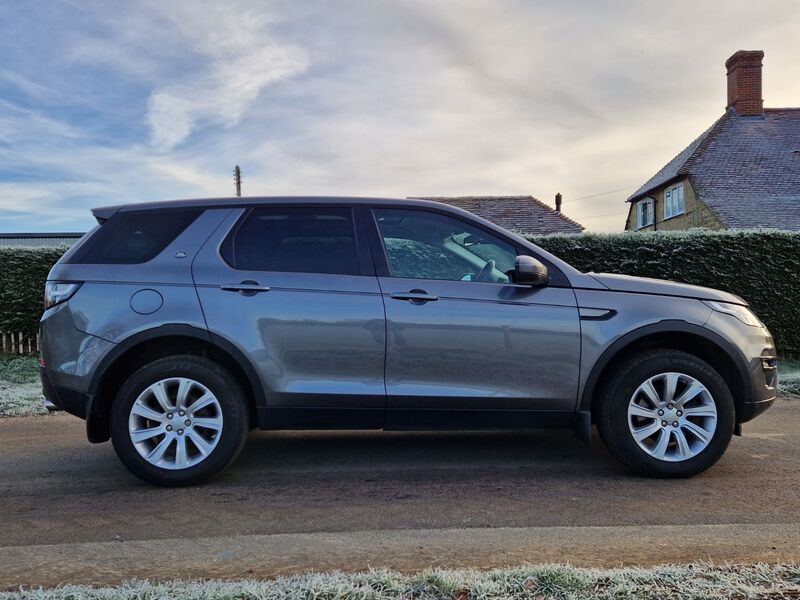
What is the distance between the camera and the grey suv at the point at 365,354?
395 cm

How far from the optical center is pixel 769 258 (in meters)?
11.0

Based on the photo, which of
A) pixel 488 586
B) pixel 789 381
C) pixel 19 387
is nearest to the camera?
pixel 488 586

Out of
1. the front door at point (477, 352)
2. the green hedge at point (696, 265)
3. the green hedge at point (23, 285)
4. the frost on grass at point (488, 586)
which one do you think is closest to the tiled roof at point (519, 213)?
the green hedge at point (696, 265)

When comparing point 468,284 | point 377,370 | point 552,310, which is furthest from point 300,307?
point 552,310

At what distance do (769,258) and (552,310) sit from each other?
8.90m

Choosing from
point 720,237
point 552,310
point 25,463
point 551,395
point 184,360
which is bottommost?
point 25,463

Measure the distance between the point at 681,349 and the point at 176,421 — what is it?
3406 mm

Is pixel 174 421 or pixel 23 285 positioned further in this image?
pixel 23 285

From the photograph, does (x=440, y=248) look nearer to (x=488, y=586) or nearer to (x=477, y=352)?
(x=477, y=352)

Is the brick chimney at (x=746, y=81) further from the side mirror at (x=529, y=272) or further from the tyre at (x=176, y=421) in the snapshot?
the tyre at (x=176, y=421)

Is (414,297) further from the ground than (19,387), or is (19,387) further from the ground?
(414,297)

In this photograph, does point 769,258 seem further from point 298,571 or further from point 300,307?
point 298,571

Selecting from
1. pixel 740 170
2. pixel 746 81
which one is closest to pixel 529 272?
pixel 740 170

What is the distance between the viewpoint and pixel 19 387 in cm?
835
